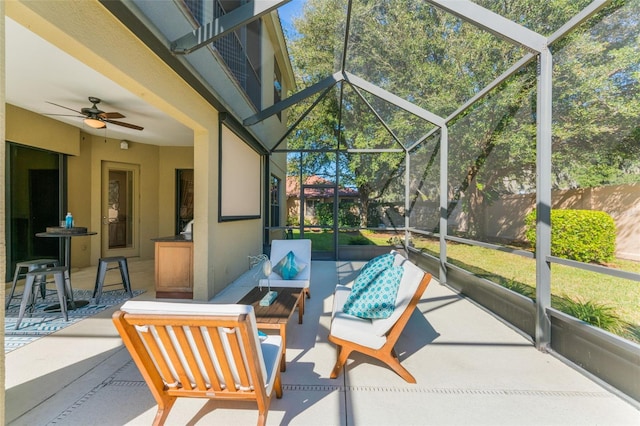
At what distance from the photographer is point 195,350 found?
1692 millimetres

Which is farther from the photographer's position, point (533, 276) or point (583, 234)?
point (533, 276)

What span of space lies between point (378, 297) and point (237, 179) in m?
3.95

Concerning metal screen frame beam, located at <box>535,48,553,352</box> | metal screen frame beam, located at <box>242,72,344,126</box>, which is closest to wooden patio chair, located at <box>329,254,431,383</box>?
metal screen frame beam, located at <box>535,48,553,352</box>

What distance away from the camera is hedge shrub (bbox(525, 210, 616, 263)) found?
4.72m

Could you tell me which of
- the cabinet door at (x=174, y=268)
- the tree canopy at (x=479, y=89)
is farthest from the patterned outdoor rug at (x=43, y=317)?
the tree canopy at (x=479, y=89)

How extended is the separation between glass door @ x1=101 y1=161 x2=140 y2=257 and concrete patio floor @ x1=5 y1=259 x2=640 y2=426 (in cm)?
444

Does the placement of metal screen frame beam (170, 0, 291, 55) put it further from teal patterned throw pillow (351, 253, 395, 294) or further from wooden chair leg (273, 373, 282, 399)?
wooden chair leg (273, 373, 282, 399)

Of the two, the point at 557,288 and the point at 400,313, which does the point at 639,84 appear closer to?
the point at 557,288

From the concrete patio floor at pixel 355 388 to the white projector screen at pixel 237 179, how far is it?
2.58 metres

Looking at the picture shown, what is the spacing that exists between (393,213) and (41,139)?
7.77 metres

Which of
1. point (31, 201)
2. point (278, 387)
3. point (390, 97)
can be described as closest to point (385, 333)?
point (278, 387)

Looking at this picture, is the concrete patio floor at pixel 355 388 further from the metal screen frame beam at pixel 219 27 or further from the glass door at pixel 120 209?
the glass door at pixel 120 209

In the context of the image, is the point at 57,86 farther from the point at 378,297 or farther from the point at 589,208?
the point at 589,208

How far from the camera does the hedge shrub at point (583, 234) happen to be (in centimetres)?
472
